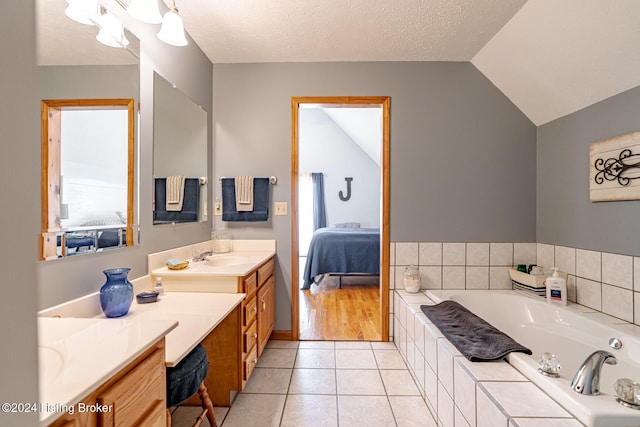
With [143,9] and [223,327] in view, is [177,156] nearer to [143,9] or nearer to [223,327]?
[143,9]

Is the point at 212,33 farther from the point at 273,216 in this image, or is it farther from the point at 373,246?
the point at 373,246

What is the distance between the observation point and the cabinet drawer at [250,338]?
5.52 ft

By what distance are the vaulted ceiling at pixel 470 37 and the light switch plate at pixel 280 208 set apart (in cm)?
121

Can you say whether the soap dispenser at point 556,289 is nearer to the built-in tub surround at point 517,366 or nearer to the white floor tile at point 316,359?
the built-in tub surround at point 517,366

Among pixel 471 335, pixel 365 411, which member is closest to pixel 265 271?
pixel 365 411

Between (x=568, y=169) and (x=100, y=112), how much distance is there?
2.86 m

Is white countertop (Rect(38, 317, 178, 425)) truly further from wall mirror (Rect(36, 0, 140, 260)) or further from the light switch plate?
the light switch plate

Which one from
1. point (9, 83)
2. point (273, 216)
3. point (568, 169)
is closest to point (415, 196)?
point (568, 169)

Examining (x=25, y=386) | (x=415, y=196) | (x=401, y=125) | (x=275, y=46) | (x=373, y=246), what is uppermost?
(x=275, y=46)

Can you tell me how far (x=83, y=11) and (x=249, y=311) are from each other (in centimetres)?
164

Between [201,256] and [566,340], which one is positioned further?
[201,256]

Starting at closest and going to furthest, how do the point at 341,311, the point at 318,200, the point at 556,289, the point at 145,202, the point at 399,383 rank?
the point at 145,202
the point at 399,383
the point at 556,289
the point at 341,311
the point at 318,200

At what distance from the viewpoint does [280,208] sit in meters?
2.46

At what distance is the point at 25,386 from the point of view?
0.36 metres
